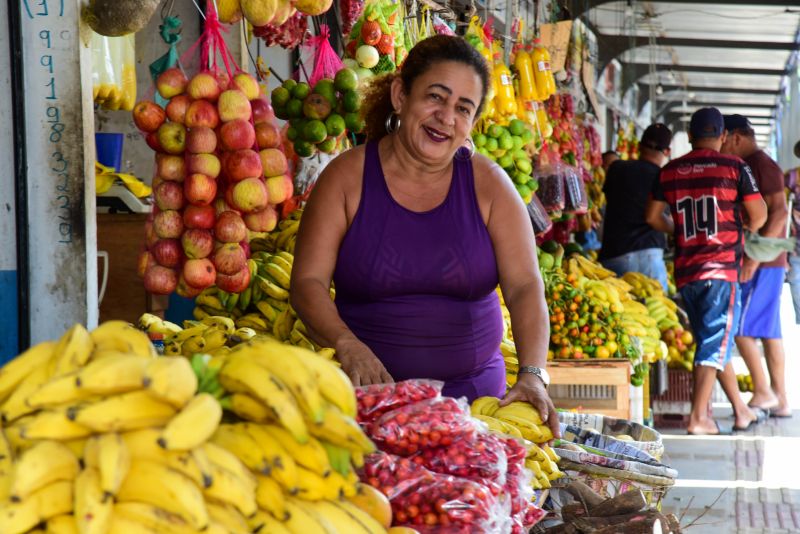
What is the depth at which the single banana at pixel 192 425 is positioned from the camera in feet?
4.52

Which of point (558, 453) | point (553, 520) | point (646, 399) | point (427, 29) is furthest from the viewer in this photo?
point (646, 399)

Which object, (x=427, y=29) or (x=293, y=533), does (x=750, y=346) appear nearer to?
(x=427, y=29)

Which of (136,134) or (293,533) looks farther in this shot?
(136,134)

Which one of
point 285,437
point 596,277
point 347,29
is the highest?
point 347,29

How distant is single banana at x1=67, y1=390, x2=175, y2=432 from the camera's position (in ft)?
4.56

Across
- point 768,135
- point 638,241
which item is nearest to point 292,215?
point 638,241

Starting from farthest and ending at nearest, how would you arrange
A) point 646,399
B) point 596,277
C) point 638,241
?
point 638,241
point 596,277
point 646,399

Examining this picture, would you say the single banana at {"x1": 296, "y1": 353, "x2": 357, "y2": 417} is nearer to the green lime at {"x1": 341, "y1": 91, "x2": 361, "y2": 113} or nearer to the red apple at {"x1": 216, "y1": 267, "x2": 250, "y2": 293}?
the red apple at {"x1": 216, "y1": 267, "x2": 250, "y2": 293}

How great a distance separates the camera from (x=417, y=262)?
119 inches

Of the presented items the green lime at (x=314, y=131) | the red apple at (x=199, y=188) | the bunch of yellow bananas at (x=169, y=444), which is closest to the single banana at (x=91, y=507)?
the bunch of yellow bananas at (x=169, y=444)

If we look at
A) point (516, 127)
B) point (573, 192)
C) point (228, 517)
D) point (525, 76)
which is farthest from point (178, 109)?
point (573, 192)

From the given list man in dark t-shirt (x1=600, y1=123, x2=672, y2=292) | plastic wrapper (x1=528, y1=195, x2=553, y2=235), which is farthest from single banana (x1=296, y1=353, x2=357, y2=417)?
man in dark t-shirt (x1=600, y1=123, x2=672, y2=292)

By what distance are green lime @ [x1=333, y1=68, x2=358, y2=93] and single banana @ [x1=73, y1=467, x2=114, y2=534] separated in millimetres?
3131

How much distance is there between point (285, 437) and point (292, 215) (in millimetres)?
3470
